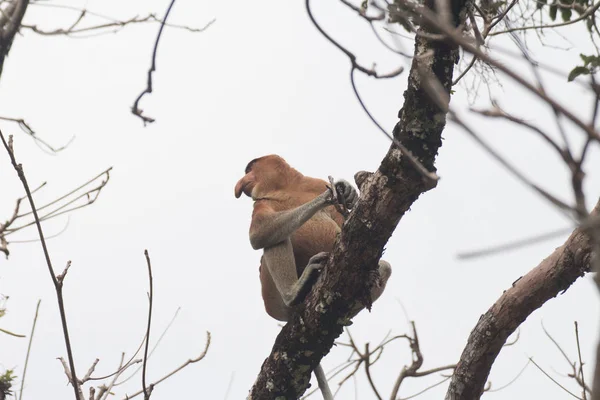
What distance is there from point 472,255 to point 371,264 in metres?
2.29

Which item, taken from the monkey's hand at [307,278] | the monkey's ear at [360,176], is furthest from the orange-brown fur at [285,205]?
the monkey's ear at [360,176]

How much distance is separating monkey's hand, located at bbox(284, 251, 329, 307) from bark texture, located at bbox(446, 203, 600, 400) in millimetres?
852

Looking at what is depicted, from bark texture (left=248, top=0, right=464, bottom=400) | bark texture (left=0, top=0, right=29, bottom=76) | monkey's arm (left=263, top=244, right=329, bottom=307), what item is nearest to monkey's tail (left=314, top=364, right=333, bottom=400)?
monkey's arm (left=263, top=244, right=329, bottom=307)

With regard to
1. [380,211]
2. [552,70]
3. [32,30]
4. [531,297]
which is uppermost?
[32,30]

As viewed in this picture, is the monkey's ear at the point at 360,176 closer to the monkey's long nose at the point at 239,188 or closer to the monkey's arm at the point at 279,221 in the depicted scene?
the monkey's arm at the point at 279,221

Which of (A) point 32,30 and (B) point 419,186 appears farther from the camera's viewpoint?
(B) point 419,186

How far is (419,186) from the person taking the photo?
2.77m

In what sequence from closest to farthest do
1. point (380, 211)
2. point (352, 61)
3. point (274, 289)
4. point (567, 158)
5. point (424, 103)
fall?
point (567, 158) < point (352, 61) < point (424, 103) < point (380, 211) < point (274, 289)

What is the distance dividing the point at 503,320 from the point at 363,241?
2.17ft

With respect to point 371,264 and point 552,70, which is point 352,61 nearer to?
point 552,70

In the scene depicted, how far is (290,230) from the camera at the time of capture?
13.3 feet

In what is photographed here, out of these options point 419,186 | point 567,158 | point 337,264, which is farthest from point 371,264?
point 567,158

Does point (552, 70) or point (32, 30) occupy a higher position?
point (32, 30)

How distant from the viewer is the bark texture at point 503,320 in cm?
304
